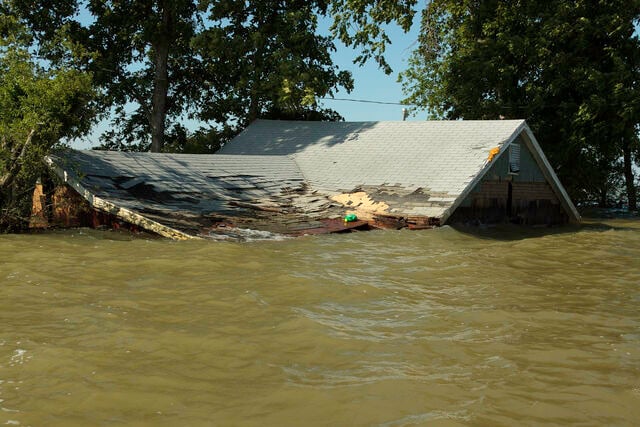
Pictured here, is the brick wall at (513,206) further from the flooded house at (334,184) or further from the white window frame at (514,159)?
the white window frame at (514,159)

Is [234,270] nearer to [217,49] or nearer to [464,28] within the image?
[217,49]

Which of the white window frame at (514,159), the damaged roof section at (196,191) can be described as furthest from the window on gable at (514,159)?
the damaged roof section at (196,191)

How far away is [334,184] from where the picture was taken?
65.3ft

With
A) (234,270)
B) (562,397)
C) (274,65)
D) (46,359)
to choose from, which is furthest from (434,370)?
(274,65)

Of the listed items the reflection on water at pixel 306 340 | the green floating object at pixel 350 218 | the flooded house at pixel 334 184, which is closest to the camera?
the reflection on water at pixel 306 340

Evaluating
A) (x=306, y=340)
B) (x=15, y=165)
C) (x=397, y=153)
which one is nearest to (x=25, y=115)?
(x=15, y=165)

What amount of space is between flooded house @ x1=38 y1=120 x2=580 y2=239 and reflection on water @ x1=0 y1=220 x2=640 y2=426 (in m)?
3.50

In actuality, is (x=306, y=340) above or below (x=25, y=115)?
below

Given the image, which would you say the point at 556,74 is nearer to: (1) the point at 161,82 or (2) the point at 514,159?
(2) the point at 514,159

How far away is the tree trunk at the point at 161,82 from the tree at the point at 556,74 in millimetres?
11243

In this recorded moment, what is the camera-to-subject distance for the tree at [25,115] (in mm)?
13727

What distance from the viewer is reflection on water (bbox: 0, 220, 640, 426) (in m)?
4.71

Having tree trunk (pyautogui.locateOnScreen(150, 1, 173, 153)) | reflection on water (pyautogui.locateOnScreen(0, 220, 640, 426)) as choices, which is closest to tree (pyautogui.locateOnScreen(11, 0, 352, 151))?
tree trunk (pyautogui.locateOnScreen(150, 1, 173, 153))

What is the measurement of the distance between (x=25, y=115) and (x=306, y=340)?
10106mm
